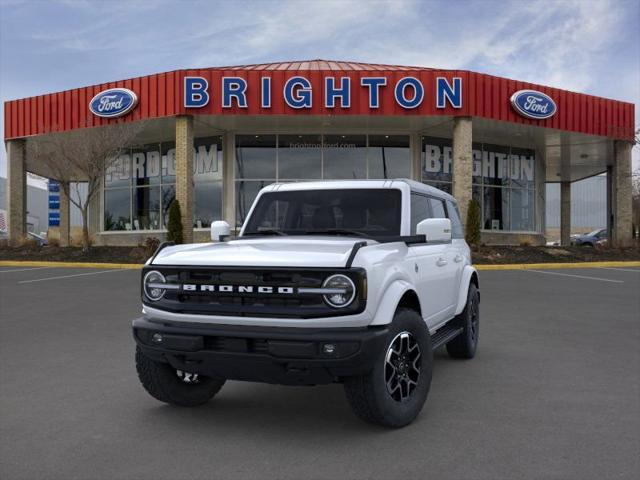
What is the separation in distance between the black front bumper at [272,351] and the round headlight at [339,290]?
0.17 metres

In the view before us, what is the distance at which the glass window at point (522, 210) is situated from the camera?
2679 centimetres

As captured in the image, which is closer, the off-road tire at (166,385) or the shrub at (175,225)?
the off-road tire at (166,385)

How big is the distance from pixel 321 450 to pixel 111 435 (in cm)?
139

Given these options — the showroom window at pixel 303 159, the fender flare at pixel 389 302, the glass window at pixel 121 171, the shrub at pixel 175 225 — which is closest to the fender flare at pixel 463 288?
the fender flare at pixel 389 302

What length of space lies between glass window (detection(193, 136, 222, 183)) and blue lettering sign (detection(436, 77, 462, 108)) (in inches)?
368

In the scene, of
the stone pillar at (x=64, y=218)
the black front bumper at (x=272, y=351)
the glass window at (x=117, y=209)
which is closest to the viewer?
the black front bumper at (x=272, y=351)

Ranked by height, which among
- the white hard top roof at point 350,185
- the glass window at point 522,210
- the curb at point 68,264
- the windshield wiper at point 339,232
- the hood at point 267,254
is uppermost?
the glass window at point 522,210

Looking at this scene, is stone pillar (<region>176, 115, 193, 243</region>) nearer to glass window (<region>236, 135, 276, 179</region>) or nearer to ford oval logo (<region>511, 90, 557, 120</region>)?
glass window (<region>236, 135, 276, 179</region>)

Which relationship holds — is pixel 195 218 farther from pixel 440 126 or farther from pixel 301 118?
pixel 440 126

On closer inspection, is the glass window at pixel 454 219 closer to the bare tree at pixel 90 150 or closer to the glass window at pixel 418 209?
the glass window at pixel 418 209

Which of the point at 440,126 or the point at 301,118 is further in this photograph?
the point at 440,126

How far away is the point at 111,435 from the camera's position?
3.73m

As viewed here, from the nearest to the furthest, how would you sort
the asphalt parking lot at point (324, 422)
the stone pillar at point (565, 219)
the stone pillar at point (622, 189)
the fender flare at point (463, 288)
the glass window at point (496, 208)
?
1. the asphalt parking lot at point (324, 422)
2. the fender flare at point (463, 288)
3. the stone pillar at point (622, 189)
4. the glass window at point (496, 208)
5. the stone pillar at point (565, 219)

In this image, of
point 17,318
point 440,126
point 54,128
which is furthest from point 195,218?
point 17,318
